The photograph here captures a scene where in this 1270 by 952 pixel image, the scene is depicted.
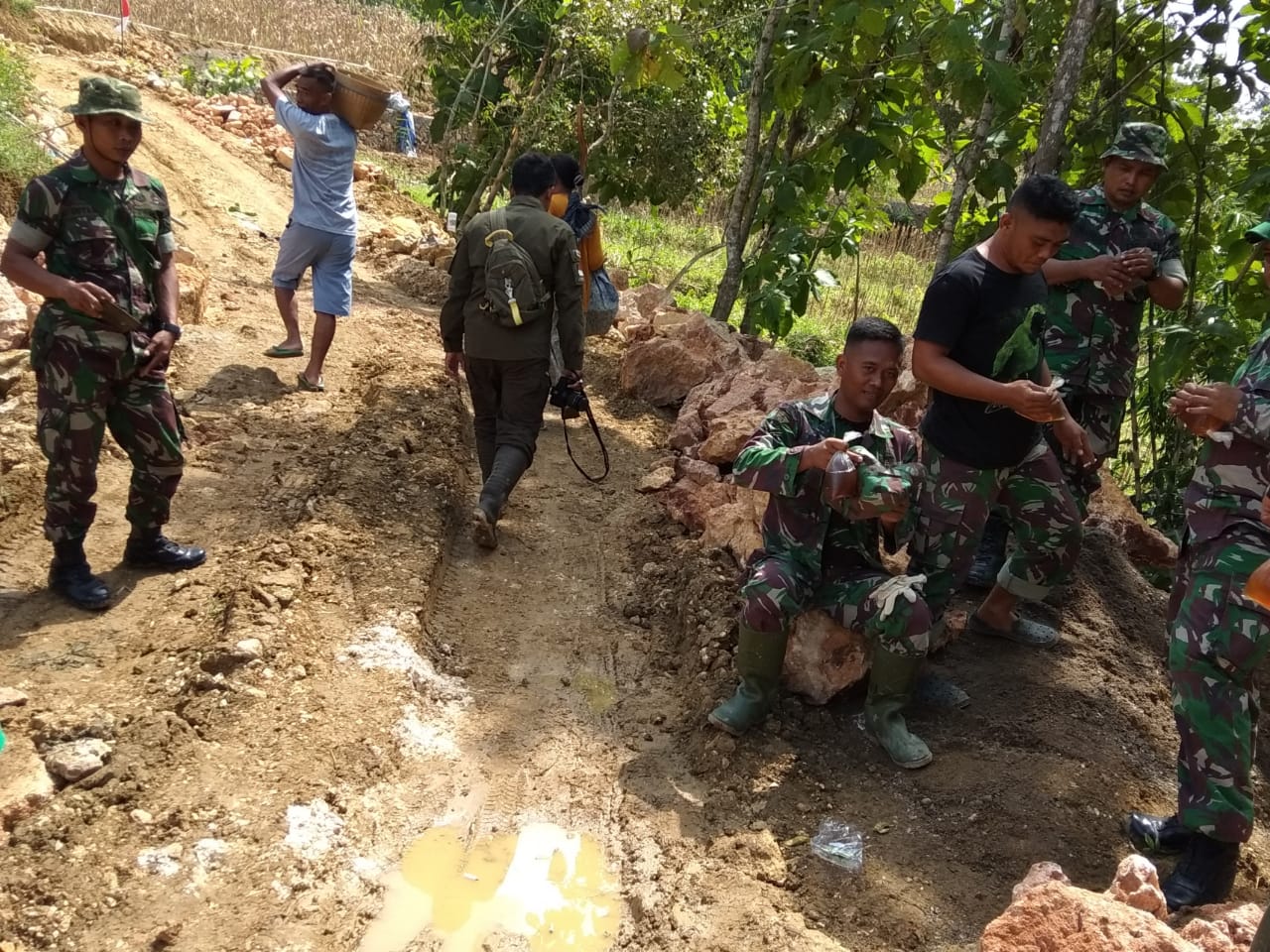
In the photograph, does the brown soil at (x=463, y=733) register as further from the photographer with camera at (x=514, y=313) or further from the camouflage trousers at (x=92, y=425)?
the photographer with camera at (x=514, y=313)

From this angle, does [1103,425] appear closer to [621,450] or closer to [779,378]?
[779,378]

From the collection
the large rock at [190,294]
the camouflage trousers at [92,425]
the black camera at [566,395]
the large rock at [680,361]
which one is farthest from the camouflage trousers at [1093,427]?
the large rock at [190,294]

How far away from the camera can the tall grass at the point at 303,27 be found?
65.9ft

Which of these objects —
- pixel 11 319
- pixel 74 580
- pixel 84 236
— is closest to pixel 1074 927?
pixel 74 580

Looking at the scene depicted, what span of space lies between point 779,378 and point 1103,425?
2257 mm

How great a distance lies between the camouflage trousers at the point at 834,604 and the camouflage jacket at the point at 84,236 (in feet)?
8.11

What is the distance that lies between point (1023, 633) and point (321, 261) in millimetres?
4526

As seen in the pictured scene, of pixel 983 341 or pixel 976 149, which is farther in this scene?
pixel 976 149

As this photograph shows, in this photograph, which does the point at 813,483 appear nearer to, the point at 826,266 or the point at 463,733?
the point at 463,733

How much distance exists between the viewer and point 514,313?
178 inches

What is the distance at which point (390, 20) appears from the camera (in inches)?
880

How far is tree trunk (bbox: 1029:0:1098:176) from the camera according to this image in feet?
14.6

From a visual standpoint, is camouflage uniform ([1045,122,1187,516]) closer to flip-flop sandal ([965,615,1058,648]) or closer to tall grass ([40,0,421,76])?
flip-flop sandal ([965,615,1058,648])

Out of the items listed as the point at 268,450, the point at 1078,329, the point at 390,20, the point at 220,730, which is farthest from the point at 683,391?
the point at 390,20
